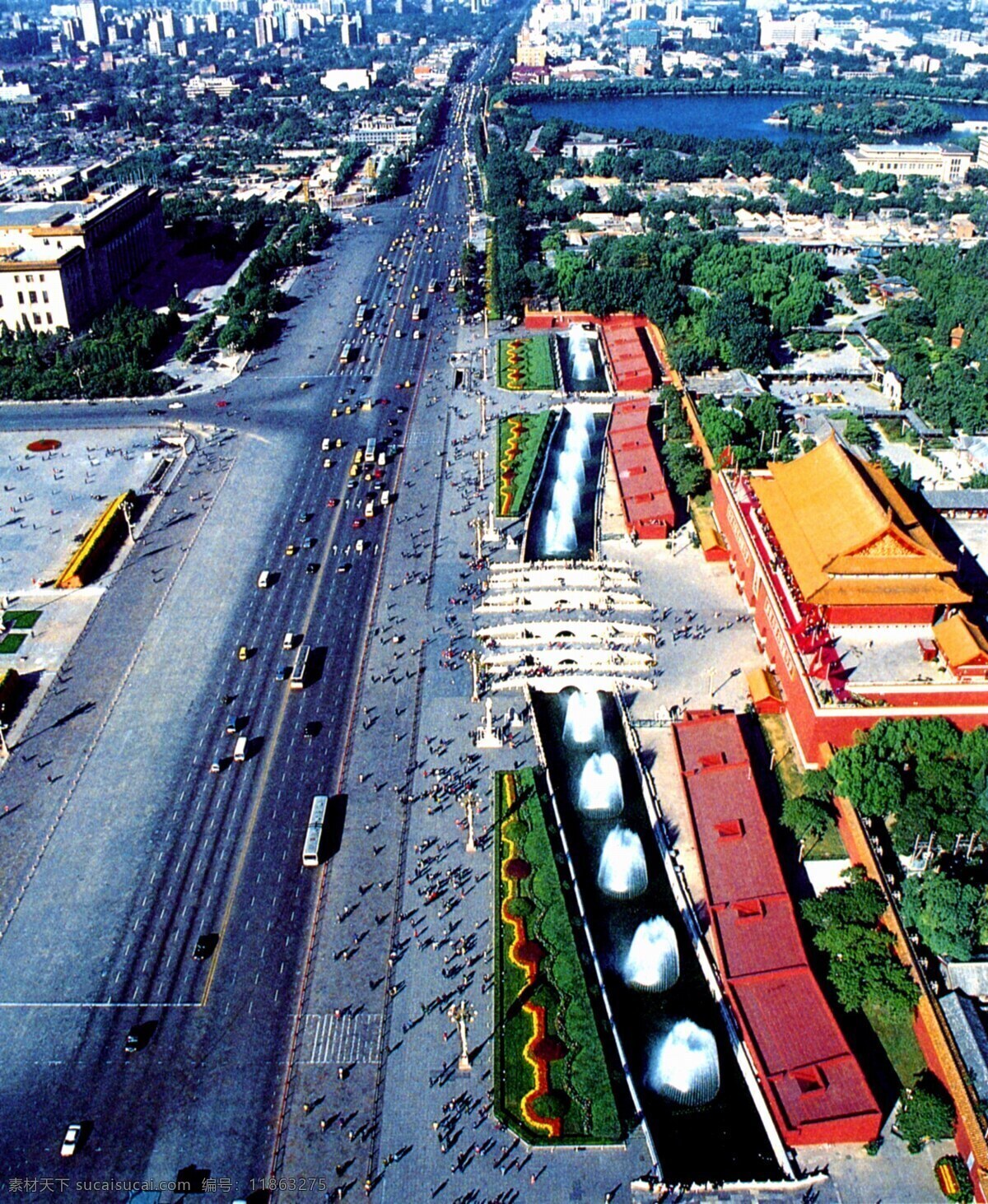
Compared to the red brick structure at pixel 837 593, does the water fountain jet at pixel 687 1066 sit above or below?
below

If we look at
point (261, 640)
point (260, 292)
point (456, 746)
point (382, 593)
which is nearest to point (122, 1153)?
point (456, 746)

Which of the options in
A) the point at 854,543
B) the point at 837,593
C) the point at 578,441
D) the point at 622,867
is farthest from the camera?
the point at 578,441

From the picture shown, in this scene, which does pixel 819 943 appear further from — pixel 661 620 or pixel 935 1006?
pixel 661 620

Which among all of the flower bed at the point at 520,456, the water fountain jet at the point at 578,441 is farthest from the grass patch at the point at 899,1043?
the water fountain jet at the point at 578,441

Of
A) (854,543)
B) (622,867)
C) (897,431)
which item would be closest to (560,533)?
(854,543)

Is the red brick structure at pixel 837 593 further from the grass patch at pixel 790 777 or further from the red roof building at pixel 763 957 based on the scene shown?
the red roof building at pixel 763 957

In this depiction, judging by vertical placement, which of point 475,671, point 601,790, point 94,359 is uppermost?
point 94,359

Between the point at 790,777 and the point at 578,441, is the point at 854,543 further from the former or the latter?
the point at 578,441
